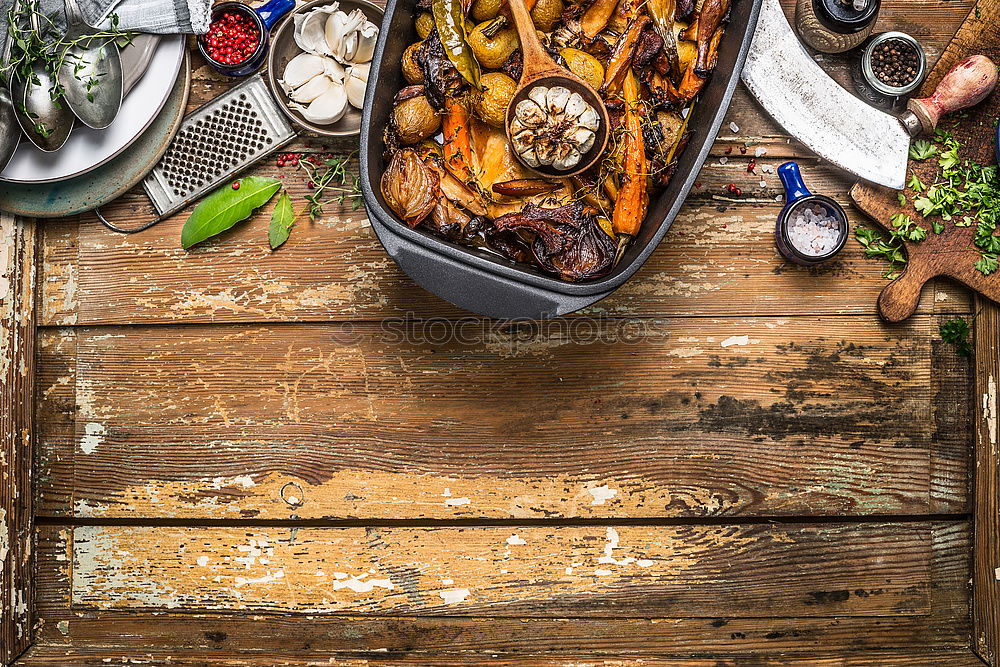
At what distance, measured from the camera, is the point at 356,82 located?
1840 mm

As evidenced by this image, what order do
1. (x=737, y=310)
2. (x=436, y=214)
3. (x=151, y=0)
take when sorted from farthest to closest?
(x=737, y=310) → (x=151, y=0) → (x=436, y=214)

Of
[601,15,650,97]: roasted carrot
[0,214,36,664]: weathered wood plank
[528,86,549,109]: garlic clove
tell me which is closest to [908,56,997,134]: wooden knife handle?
[601,15,650,97]: roasted carrot

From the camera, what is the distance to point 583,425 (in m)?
1.99

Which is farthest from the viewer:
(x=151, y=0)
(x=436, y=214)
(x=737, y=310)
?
(x=737, y=310)

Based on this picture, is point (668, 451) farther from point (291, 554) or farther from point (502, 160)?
point (291, 554)

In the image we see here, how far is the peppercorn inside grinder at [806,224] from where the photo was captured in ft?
6.12

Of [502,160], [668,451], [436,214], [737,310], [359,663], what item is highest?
[502,160]

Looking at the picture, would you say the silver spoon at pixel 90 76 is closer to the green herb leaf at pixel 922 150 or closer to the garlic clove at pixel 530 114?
the garlic clove at pixel 530 114

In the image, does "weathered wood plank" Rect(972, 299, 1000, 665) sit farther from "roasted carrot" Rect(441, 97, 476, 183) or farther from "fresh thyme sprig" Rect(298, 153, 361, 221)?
"fresh thyme sprig" Rect(298, 153, 361, 221)

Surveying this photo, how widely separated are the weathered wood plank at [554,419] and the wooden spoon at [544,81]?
571 mm

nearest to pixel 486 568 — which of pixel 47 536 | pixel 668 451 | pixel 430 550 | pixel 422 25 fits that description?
pixel 430 550

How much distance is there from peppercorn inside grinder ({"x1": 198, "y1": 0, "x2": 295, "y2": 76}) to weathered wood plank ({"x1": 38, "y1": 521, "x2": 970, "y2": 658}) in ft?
5.53

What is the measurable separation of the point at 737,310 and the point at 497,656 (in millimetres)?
1321

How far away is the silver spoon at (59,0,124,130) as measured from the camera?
1.75 meters
